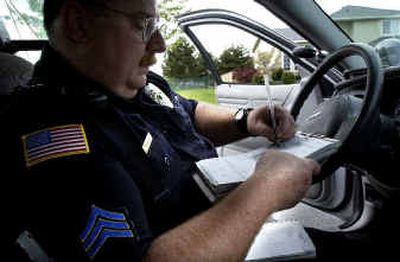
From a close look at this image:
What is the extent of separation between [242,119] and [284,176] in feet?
2.23

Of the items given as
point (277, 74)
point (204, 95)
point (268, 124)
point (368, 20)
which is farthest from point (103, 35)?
point (204, 95)

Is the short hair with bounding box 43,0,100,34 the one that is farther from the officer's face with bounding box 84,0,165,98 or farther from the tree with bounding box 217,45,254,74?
the tree with bounding box 217,45,254,74

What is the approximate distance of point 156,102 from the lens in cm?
144

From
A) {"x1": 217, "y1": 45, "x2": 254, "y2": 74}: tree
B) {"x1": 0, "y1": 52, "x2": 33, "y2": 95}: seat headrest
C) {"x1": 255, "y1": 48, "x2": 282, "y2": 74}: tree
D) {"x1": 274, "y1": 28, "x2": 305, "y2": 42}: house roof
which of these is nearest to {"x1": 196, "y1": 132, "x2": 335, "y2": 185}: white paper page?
{"x1": 0, "y1": 52, "x2": 33, "y2": 95}: seat headrest

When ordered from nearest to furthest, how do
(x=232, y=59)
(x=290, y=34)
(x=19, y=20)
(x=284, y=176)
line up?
(x=284, y=176)
(x=19, y=20)
(x=290, y=34)
(x=232, y=59)

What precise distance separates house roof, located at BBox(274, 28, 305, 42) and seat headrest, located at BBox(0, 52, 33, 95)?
4.29 ft

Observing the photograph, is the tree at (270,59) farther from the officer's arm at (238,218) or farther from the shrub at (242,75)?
the officer's arm at (238,218)

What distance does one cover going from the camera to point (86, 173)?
2.85 ft

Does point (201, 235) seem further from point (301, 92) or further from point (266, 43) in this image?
point (266, 43)

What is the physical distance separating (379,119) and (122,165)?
73 cm

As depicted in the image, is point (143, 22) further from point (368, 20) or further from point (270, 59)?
point (368, 20)

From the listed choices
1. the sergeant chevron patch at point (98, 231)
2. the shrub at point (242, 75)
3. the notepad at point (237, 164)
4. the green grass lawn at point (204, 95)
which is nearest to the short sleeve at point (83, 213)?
the sergeant chevron patch at point (98, 231)

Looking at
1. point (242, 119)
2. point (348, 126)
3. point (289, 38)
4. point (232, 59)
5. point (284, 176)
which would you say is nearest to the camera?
point (284, 176)

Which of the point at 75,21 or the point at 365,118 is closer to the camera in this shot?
the point at 75,21
